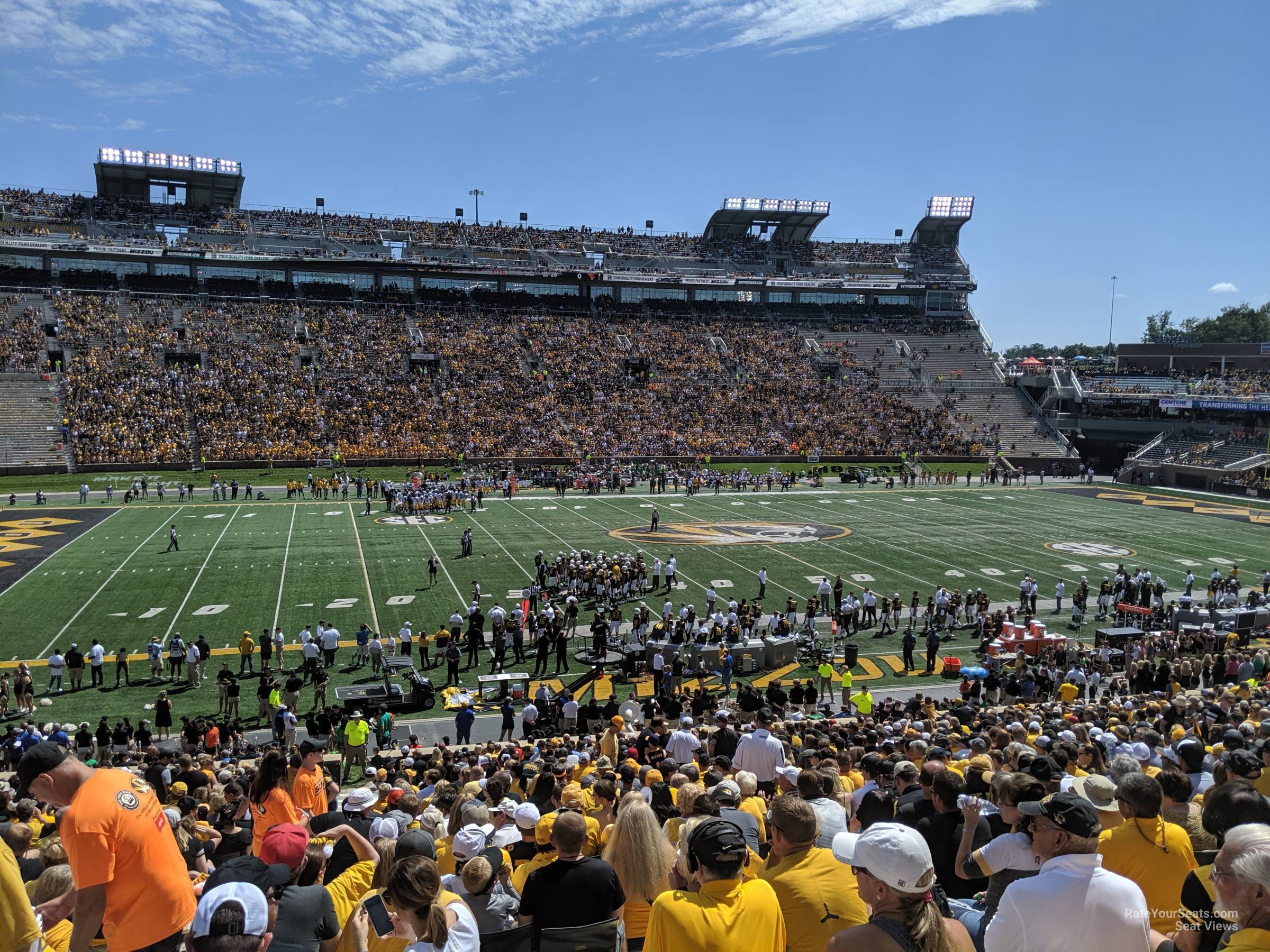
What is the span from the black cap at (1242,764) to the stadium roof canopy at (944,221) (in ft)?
322

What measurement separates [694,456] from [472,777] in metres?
51.9

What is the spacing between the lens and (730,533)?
39.4m

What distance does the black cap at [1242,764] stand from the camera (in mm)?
6719

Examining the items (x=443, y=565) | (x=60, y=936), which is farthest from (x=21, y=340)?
(x=60, y=936)

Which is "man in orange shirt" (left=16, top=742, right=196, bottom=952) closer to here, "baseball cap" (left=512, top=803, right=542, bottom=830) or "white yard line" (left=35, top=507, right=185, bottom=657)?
"baseball cap" (left=512, top=803, right=542, bottom=830)

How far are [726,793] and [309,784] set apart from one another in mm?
3474

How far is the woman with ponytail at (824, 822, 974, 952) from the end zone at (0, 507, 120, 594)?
30.8 m

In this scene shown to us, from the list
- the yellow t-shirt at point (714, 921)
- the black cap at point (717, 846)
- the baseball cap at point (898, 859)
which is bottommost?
the yellow t-shirt at point (714, 921)

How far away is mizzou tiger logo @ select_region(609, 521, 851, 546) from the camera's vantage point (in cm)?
3725

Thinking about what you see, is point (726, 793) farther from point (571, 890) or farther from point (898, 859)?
point (898, 859)

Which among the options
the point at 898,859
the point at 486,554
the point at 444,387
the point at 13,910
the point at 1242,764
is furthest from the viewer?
the point at 444,387

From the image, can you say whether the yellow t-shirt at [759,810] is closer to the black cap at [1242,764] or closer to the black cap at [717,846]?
the black cap at [717,846]

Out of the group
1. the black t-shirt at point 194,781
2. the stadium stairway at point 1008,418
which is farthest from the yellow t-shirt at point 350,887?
the stadium stairway at point 1008,418

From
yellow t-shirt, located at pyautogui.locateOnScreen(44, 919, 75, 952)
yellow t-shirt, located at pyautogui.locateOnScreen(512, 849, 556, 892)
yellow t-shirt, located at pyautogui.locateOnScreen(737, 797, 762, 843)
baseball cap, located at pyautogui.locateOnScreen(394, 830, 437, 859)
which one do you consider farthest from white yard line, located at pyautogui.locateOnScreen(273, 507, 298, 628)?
baseball cap, located at pyautogui.locateOnScreen(394, 830, 437, 859)
